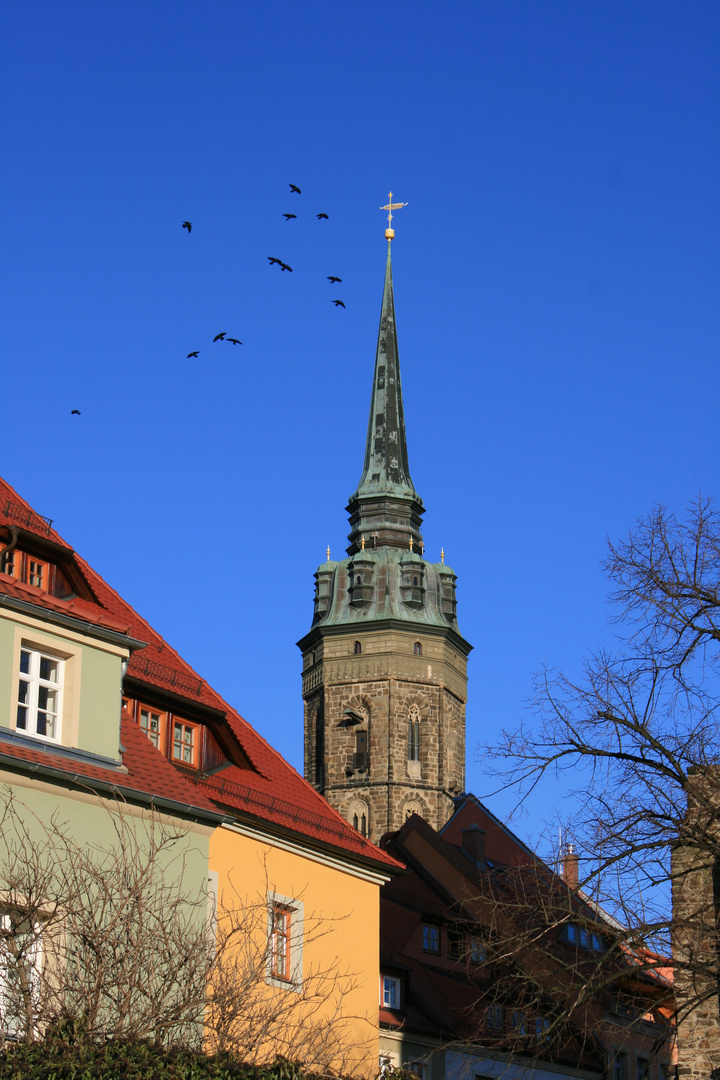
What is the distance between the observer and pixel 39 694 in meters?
16.0

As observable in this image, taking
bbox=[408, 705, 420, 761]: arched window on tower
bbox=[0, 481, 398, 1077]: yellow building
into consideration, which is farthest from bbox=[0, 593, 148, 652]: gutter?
bbox=[408, 705, 420, 761]: arched window on tower

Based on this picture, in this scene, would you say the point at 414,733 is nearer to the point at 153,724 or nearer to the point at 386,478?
the point at 386,478

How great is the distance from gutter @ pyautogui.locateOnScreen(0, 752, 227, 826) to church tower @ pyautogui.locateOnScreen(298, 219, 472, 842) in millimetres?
54279

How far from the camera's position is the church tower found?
72.8 metres

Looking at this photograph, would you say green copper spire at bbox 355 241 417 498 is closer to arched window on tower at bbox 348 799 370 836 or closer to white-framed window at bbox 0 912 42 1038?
arched window on tower at bbox 348 799 370 836

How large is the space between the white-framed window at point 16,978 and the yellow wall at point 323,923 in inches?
171

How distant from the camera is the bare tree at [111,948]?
12781 millimetres

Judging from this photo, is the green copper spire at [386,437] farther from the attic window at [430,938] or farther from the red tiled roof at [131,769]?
the red tiled roof at [131,769]

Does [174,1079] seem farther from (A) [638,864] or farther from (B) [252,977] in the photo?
(A) [638,864]

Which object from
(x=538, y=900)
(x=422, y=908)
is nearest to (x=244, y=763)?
(x=538, y=900)

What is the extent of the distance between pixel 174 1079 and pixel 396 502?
226ft

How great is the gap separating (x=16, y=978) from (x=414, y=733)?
62141 mm

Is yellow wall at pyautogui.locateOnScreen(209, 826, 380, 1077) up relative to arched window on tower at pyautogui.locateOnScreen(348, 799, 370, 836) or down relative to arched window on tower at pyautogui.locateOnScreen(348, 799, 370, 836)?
down

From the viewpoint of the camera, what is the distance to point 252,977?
13.6 m
